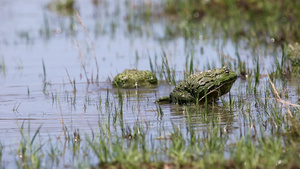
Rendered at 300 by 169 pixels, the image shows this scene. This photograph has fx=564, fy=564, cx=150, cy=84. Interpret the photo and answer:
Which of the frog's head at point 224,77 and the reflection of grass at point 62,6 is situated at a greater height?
the reflection of grass at point 62,6

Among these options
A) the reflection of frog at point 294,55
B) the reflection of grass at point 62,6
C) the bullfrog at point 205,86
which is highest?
the reflection of grass at point 62,6

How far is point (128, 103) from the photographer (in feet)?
25.0

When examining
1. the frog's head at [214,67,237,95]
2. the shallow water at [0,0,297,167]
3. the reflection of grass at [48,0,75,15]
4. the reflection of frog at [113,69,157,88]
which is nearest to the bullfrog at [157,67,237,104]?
the frog's head at [214,67,237,95]

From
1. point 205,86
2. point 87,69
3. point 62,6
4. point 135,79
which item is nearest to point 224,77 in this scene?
point 205,86

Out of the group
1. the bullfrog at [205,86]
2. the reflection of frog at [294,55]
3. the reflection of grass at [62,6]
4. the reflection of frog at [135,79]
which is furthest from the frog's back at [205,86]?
the reflection of grass at [62,6]

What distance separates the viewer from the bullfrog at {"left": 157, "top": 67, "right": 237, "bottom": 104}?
718 cm

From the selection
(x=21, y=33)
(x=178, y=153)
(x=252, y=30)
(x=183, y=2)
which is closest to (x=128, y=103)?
(x=178, y=153)

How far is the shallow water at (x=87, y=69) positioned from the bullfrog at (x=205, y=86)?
0.55 feet

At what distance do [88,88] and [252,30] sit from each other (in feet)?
18.1

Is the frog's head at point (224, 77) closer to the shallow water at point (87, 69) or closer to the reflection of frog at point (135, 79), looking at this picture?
the shallow water at point (87, 69)

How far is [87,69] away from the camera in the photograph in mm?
10469

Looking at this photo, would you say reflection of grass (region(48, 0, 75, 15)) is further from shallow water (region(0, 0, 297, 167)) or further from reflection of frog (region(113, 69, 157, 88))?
reflection of frog (region(113, 69, 157, 88))

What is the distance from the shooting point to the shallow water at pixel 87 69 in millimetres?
6512

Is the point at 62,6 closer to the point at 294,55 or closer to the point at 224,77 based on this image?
the point at 294,55
